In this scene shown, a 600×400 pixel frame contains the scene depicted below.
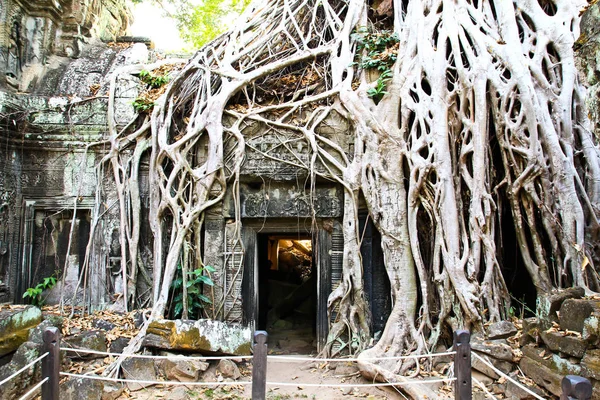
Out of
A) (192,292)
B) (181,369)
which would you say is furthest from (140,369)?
(192,292)

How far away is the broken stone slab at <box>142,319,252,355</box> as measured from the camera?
375 cm

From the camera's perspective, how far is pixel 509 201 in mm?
3963

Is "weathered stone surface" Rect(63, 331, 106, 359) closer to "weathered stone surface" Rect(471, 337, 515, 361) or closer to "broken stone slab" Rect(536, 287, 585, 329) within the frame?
"weathered stone surface" Rect(471, 337, 515, 361)

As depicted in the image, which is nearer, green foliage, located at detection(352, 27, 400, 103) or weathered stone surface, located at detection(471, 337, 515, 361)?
weathered stone surface, located at detection(471, 337, 515, 361)

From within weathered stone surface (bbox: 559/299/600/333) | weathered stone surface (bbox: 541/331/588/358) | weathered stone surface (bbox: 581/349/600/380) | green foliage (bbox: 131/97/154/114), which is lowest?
weathered stone surface (bbox: 581/349/600/380)

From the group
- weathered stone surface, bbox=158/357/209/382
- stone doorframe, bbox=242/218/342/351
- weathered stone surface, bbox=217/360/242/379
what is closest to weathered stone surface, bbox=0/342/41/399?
weathered stone surface, bbox=158/357/209/382

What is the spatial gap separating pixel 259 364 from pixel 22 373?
1.91 m

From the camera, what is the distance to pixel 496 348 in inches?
127

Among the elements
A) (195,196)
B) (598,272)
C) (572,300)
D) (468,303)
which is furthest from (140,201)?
(598,272)

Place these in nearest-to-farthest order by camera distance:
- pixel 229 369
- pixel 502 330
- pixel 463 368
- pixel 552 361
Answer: pixel 463 368, pixel 552 361, pixel 502 330, pixel 229 369

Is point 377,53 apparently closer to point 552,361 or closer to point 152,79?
point 152,79

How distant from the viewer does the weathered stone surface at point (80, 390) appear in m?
3.21

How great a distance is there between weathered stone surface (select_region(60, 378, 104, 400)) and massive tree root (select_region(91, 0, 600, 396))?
0.97 m

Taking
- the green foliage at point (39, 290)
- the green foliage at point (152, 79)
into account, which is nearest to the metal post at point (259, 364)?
the green foliage at point (39, 290)
